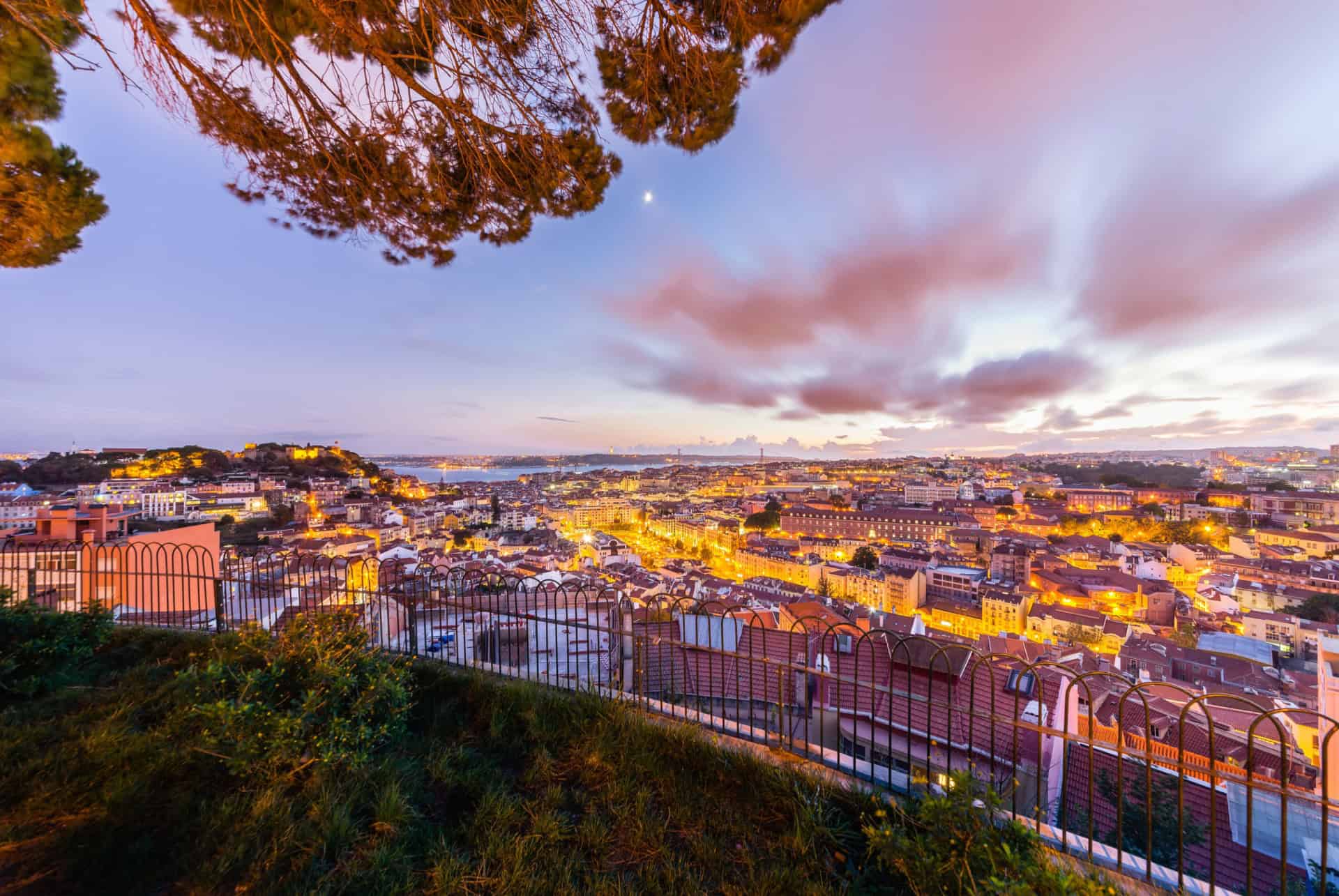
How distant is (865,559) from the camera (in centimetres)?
3609

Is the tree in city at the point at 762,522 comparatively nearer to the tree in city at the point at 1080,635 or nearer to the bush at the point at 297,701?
the tree in city at the point at 1080,635

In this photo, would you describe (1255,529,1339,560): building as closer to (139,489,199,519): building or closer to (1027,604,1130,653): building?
(1027,604,1130,653): building

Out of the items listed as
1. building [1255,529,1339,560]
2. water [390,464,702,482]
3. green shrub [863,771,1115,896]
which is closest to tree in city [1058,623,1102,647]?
building [1255,529,1339,560]

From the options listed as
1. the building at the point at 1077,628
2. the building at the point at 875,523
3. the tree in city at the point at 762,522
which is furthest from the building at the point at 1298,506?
the tree in city at the point at 762,522

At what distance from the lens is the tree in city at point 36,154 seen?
345 cm

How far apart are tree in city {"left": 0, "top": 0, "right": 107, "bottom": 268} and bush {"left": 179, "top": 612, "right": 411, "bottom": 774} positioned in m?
4.68

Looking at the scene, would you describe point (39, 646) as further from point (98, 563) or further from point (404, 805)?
point (98, 563)

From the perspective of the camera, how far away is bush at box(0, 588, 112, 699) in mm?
3268

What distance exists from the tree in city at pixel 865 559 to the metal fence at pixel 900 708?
27.7 m

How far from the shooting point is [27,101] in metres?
3.66

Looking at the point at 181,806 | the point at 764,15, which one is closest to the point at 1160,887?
the point at 181,806

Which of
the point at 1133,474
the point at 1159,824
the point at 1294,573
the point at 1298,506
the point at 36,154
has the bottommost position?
the point at 1294,573

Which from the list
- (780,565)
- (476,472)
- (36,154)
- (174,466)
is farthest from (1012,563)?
Result: (476,472)

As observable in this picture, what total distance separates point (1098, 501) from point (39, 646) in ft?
242
